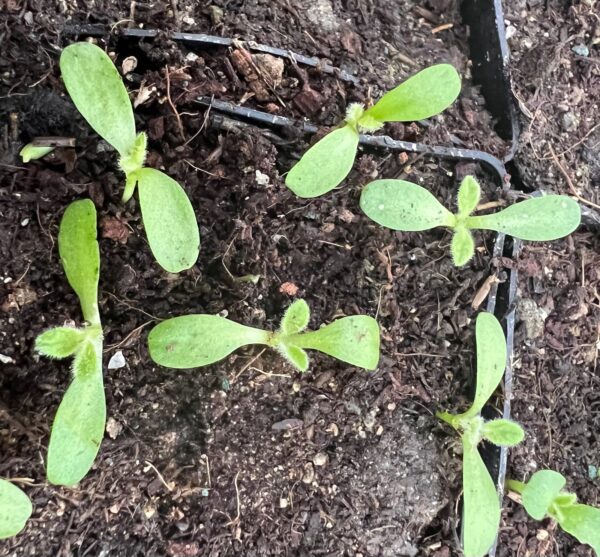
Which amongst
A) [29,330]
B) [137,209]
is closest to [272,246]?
[137,209]

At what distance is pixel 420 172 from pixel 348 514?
2.50 feet

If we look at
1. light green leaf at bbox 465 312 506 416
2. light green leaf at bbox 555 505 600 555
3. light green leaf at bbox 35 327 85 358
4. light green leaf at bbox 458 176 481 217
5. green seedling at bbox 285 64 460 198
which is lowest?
light green leaf at bbox 555 505 600 555

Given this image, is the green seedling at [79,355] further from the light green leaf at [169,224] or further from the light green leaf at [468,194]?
the light green leaf at [468,194]

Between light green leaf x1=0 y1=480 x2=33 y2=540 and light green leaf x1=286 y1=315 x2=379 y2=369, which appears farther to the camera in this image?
light green leaf x1=286 y1=315 x2=379 y2=369

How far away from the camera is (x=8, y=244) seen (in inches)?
43.8

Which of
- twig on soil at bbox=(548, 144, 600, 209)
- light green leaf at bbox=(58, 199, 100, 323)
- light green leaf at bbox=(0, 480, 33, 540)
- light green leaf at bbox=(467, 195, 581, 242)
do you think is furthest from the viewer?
twig on soil at bbox=(548, 144, 600, 209)

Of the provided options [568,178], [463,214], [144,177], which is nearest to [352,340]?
[463,214]

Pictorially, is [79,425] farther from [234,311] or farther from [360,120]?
[360,120]

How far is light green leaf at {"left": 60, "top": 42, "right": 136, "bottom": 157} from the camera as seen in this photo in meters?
1.04

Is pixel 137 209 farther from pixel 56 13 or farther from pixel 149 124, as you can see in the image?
pixel 56 13

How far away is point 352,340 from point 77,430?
20.5 inches

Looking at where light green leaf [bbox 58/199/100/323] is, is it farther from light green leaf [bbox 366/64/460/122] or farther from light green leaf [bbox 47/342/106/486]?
light green leaf [bbox 366/64/460/122]

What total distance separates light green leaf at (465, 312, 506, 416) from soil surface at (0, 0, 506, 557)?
7 centimetres

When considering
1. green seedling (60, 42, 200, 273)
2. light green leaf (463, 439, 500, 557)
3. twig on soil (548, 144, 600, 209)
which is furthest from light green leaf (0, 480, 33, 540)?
twig on soil (548, 144, 600, 209)
